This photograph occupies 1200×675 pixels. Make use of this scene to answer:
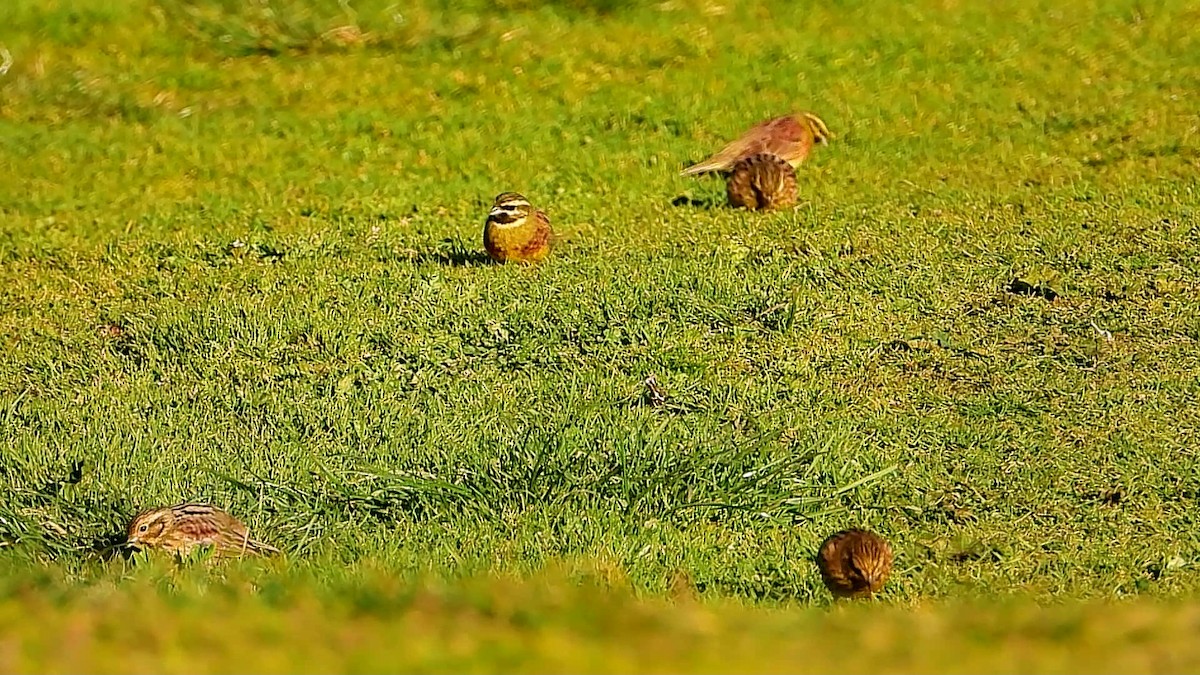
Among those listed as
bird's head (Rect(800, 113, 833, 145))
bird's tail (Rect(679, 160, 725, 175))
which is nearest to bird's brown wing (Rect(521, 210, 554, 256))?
bird's tail (Rect(679, 160, 725, 175))

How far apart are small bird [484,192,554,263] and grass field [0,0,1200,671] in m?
0.18

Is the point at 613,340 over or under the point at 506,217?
under

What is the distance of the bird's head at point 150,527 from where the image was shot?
4902 mm

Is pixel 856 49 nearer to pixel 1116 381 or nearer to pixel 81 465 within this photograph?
pixel 1116 381

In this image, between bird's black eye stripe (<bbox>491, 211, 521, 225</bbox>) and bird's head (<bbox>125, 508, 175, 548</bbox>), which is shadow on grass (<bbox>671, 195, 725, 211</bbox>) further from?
bird's head (<bbox>125, 508, 175, 548</bbox>)

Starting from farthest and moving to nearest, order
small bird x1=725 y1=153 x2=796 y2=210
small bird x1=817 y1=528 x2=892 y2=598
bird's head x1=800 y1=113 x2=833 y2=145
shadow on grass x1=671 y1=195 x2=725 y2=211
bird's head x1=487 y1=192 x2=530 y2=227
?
bird's head x1=800 y1=113 x2=833 y2=145, shadow on grass x1=671 y1=195 x2=725 y2=211, small bird x1=725 y1=153 x2=796 y2=210, bird's head x1=487 y1=192 x2=530 y2=227, small bird x1=817 y1=528 x2=892 y2=598

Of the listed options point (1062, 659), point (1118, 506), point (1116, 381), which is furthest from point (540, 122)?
point (1062, 659)

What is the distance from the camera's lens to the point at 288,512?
5223 millimetres

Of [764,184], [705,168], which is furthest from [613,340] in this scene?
[705,168]

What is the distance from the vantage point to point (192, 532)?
16.1 feet

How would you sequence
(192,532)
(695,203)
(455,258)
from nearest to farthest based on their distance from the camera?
(192,532) → (455,258) → (695,203)

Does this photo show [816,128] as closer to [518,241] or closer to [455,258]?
[518,241]

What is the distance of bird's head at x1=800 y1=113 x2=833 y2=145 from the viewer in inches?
368

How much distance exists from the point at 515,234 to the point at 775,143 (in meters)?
2.04
